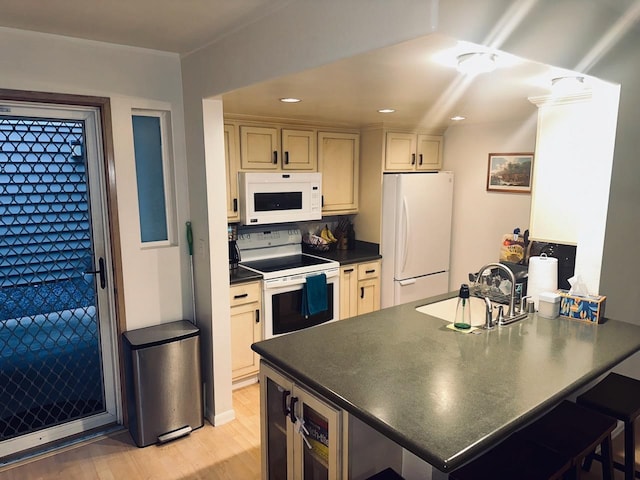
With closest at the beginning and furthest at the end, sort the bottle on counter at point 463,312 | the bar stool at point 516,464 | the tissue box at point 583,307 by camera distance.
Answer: the bar stool at point 516,464, the bottle on counter at point 463,312, the tissue box at point 583,307

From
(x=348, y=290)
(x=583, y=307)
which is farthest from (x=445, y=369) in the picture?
(x=348, y=290)

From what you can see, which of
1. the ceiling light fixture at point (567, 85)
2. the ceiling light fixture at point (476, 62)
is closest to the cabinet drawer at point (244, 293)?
the ceiling light fixture at point (476, 62)

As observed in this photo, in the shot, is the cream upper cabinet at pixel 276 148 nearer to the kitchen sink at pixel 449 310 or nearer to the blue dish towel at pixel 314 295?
the blue dish towel at pixel 314 295

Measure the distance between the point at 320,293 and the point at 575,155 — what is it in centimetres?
205

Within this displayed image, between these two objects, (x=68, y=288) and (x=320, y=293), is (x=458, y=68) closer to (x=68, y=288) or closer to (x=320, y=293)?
(x=320, y=293)

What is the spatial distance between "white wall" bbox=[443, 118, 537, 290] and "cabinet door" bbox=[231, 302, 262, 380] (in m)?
2.23

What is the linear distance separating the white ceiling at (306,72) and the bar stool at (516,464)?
1489 millimetres

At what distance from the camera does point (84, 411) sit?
294 cm

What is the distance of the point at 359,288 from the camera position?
4.11 m

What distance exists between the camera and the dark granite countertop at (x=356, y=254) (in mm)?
4033

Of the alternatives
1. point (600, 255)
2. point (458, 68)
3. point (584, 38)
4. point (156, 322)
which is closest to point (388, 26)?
point (458, 68)

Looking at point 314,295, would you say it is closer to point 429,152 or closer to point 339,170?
point 339,170

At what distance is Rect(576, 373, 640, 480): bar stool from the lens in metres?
2.02

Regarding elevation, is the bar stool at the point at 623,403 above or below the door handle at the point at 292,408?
below
